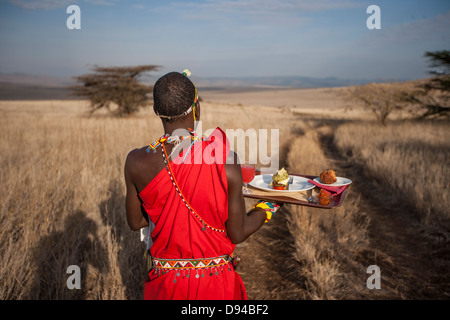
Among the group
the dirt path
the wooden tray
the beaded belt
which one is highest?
the wooden tray

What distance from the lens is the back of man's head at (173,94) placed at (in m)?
1.41

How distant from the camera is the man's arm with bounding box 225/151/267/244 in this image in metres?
1.39

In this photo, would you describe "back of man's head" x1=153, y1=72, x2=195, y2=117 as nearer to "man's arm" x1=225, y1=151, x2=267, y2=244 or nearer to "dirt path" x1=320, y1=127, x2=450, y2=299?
"man's arm" x1=225, y1=151, x2=267, y2=244

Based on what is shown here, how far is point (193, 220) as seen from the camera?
1474mm

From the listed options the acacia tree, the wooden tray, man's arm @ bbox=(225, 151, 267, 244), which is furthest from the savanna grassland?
the acacia tree

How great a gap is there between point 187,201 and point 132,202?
340 mm

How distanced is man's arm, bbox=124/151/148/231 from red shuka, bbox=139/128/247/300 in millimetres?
86

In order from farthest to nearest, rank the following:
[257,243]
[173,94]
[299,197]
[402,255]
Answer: [257,243], [402,255], [299,197], [173,94]

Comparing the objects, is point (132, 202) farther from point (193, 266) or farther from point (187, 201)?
point (193, 266)

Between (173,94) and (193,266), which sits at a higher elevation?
(173,94)
